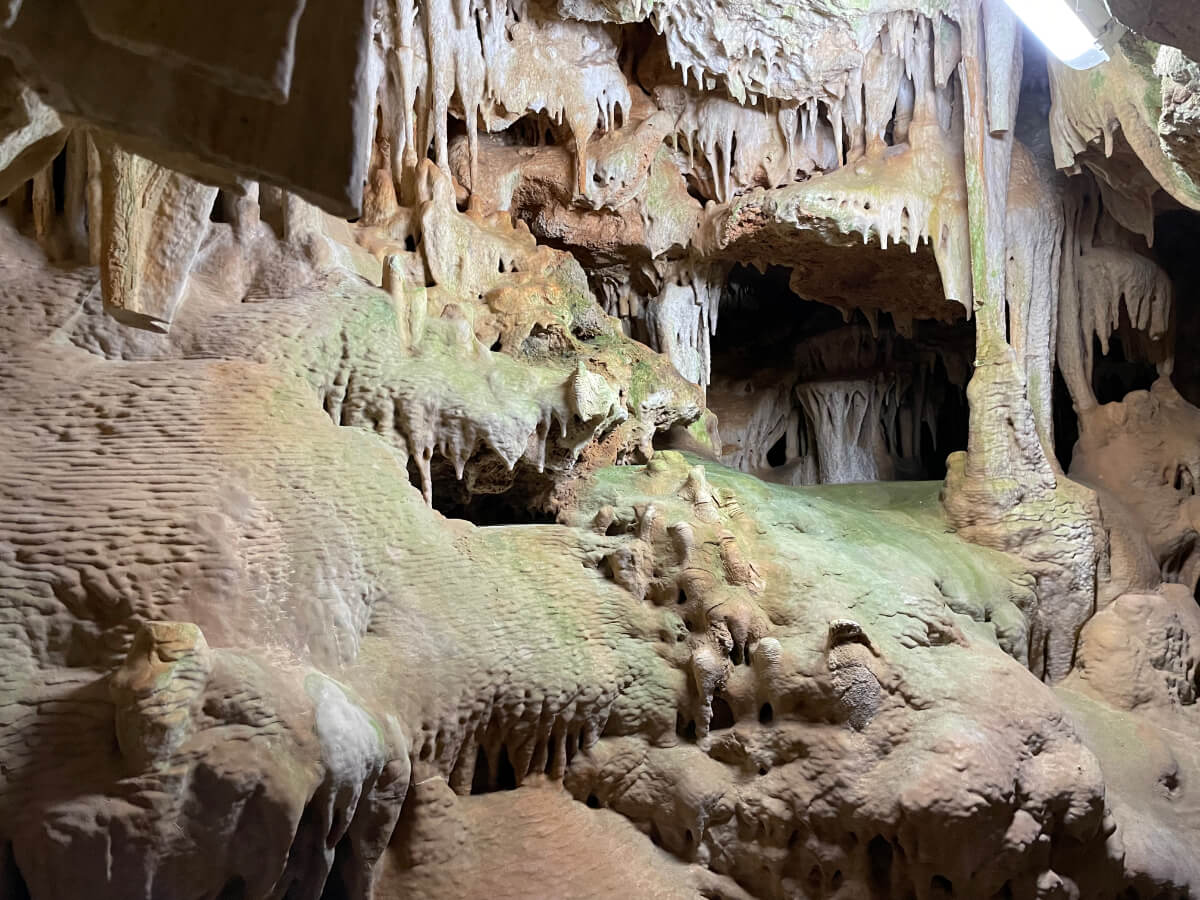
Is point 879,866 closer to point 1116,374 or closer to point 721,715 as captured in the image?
point 721,715

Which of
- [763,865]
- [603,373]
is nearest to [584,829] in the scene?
[763,865]

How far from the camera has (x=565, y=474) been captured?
722 centimetres

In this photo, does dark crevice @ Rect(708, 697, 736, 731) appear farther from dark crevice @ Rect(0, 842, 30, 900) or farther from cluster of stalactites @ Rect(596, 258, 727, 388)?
cluster of stalactites @ Rect(596, 258, 727, 388)

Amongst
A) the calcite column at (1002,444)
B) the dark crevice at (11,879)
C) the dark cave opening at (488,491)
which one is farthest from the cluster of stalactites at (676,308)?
the dark crevice at (11,879)

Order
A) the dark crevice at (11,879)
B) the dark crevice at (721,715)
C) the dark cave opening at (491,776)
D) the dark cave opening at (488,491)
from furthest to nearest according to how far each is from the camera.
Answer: the dark cave opening at (488,491) → the dark crevice at (721,715) → the dark cave opening at (491,776) → the dark crevice at (11,879)

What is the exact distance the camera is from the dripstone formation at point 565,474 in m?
3.62

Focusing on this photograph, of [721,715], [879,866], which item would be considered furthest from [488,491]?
[879,866]

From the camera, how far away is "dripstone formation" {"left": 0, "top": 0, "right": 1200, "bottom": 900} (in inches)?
142

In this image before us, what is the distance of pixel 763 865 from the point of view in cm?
577

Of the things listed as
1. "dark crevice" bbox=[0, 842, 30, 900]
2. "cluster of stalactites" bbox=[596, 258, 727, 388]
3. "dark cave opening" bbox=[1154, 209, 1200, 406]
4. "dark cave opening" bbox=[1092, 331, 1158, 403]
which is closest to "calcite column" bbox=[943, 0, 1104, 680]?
"cluster of stalactites" bbox=[596, 258, 727, 388]

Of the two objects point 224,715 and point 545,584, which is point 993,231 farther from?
point 224,715

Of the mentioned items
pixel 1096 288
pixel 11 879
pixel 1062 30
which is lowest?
pixel 11 879

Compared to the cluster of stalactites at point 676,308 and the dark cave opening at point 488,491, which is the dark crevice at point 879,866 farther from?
the cluster of stalactites at point 676,308

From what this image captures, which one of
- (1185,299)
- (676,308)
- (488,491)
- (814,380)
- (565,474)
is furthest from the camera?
(814,380)
